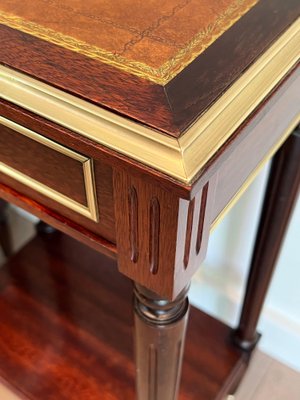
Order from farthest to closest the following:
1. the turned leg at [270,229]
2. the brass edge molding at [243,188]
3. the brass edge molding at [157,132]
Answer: the turned leg at [270,229] < the brass edge molding at [243,188] < the brass edge molding at [157,132]

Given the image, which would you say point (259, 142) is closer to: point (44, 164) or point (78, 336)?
point (44, 164)

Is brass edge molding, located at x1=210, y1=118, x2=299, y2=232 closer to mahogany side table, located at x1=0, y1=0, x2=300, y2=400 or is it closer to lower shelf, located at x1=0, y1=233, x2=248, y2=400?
mahogany side table, located at x1=0, y1=0, x2=300, y2=400

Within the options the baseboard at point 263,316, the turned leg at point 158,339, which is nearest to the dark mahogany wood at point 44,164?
the turned leg at point 158,339

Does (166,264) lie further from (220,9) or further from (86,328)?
(86,328)

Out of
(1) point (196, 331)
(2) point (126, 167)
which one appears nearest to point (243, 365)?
(1) point (196, 331)

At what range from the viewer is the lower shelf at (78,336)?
2.66ft

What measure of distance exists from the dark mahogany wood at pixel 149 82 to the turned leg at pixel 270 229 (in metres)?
0.23

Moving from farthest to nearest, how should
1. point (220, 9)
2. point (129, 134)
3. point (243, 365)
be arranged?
point (243, 365)
point (220, 9)
point (129, 134)

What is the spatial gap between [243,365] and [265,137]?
51 centimetres

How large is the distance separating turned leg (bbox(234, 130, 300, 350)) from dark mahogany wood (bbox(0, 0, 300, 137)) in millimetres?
227

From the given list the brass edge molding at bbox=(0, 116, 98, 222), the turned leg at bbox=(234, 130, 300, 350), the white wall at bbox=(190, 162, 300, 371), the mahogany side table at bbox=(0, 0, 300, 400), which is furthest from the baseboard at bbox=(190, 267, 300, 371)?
the brass edge molding at bbox=(0, 116, 98, 222)

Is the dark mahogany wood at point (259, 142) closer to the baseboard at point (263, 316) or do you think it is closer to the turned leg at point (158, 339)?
the turned leg at point (158, 339)

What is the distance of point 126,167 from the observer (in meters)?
0.35

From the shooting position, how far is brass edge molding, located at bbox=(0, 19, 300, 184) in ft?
1.11
